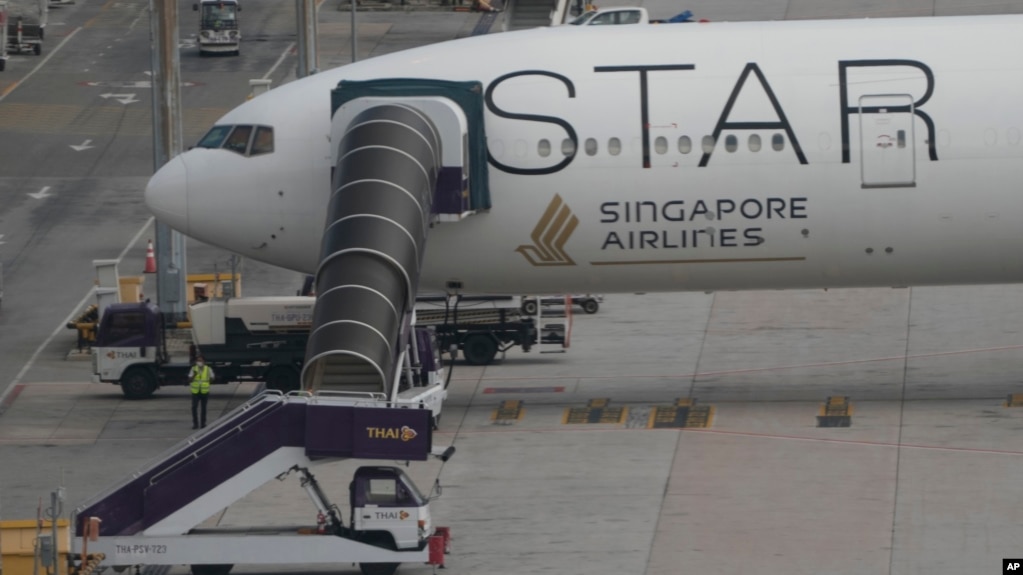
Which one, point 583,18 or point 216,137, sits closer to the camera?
point 216,137

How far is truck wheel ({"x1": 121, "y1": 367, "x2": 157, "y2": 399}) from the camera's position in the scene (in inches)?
1847

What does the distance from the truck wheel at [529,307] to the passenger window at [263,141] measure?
10.1m

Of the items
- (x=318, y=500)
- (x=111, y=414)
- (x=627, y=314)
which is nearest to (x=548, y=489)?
(x=318, y=500)

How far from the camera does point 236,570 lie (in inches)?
1309

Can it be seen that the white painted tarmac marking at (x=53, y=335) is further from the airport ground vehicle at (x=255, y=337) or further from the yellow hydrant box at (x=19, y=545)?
the yellow hydrant box at (x=19, y=545)

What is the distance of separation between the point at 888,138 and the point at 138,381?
739 inches

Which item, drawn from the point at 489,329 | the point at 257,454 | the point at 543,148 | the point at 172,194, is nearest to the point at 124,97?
the point at 489,329

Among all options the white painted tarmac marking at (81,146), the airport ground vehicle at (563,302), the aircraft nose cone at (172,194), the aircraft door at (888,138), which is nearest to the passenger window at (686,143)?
the aircraft door at (888,138)

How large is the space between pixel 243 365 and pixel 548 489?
11.0 m

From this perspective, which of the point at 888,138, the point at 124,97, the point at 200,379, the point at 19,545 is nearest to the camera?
the point at 19,545

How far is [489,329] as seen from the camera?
49.3m

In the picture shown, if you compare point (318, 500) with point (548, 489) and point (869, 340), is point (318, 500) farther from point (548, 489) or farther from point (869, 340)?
point (869, 340)

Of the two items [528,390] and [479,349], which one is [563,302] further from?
[528,390]

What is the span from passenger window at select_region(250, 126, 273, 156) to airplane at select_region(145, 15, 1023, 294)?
0.04 metres
